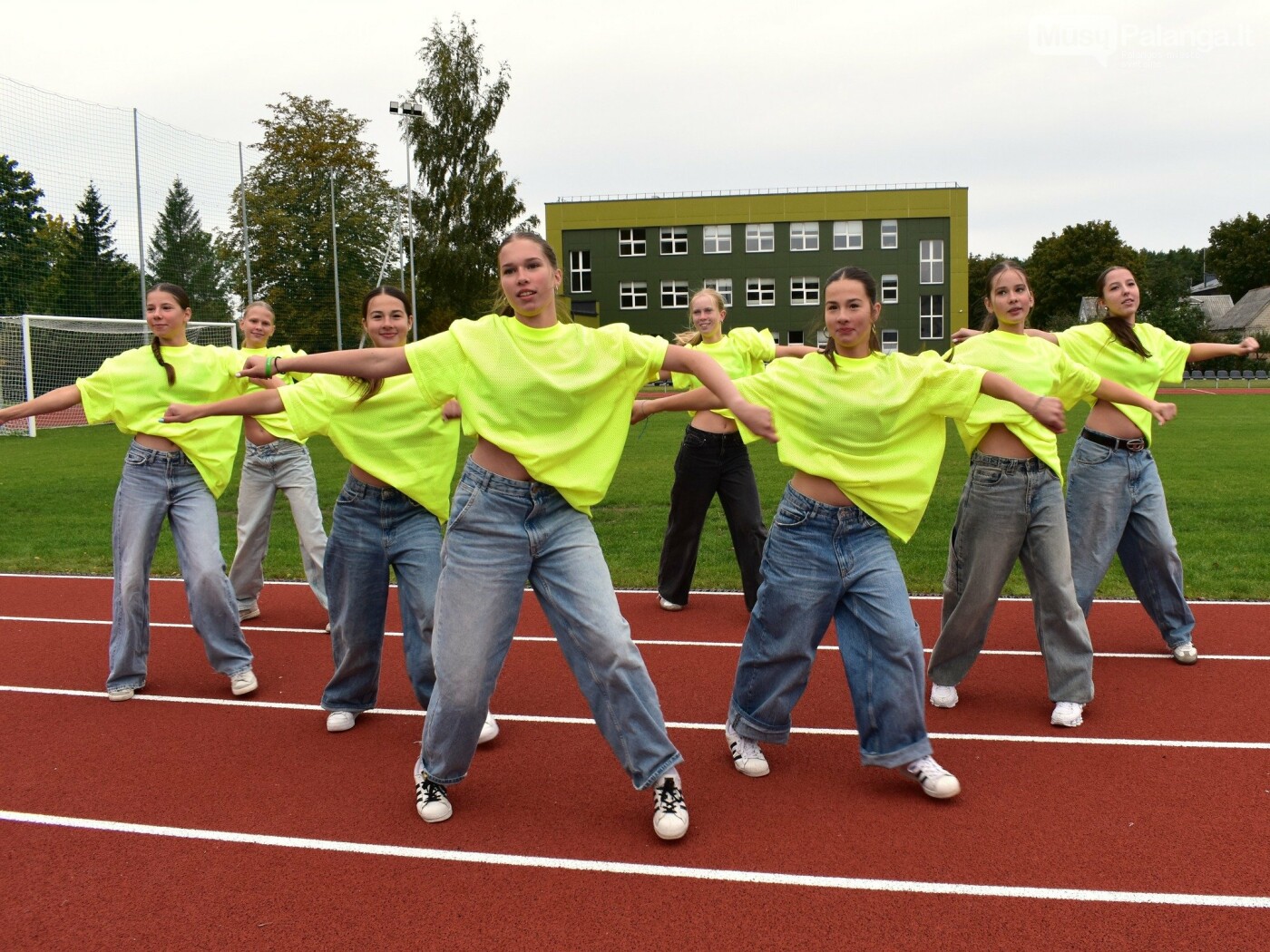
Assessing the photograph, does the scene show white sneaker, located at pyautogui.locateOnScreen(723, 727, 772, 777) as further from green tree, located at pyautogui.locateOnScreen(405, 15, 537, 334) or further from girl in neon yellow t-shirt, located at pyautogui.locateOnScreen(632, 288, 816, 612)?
green tree, located at pyautogui.locateOnScreen(405, 15, 537, 334)

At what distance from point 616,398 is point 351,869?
1.86m

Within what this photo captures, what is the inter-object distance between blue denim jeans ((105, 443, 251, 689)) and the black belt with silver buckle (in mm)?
4616

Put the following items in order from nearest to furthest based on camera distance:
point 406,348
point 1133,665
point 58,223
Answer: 1. point 406,348
2. point 1133,665
3. point 58,223

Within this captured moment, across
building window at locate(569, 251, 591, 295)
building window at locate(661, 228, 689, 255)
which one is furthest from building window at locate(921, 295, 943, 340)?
building window at locate(569, 251, 591, 295)

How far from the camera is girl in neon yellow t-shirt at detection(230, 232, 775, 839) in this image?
3.69 metres

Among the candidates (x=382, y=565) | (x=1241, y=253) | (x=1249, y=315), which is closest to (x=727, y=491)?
(x=382, y=565)

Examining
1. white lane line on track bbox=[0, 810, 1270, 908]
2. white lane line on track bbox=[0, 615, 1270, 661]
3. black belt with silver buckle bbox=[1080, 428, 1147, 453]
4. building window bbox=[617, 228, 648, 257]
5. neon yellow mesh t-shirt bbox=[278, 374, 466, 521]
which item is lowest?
white lane line on track bbox=[0, 810, 1270, 908]

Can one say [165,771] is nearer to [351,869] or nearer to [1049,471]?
[351,869]

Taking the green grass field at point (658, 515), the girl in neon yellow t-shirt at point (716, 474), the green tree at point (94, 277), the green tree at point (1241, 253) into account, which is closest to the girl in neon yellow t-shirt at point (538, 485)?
the girl in neon yellow t-shirt at point (716, 474)

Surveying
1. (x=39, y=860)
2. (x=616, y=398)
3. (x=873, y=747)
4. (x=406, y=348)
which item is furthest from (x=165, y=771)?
(x=873, y=747)

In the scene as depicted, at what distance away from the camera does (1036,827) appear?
3826 mm

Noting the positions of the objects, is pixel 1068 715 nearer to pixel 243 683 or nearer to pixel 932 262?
pixel 243 683

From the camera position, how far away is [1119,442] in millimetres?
5633

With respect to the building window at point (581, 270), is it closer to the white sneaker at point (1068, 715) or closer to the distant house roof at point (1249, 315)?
the distant house roof at point (1249, 315)
